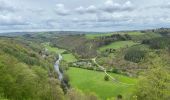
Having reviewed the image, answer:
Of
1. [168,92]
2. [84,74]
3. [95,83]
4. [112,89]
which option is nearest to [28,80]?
[168,92]

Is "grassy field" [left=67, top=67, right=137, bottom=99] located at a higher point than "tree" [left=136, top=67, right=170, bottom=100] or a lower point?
lower

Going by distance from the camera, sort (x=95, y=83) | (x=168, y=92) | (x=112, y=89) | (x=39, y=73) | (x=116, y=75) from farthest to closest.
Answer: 1. (x=116, y=75)
2. (x=95, y=83)
3. (x=112, y=89)
4. (x=39, y=73)
5. (x=168, y=92)

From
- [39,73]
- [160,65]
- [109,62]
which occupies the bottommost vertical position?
[109,62]

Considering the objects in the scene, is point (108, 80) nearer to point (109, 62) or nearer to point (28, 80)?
point (109, 62)

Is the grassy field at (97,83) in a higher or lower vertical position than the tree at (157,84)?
lower

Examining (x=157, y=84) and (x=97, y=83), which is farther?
(x=97, y=83)

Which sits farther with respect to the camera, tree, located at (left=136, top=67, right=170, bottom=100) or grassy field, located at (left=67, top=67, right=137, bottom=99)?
A: grassy field, located at (left=67, top=67, right=137, bottom=99)

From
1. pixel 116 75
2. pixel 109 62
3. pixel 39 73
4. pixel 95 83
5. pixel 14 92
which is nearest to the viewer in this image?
pixel 14 92

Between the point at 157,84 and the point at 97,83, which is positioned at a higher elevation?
→ the point at 157,84
